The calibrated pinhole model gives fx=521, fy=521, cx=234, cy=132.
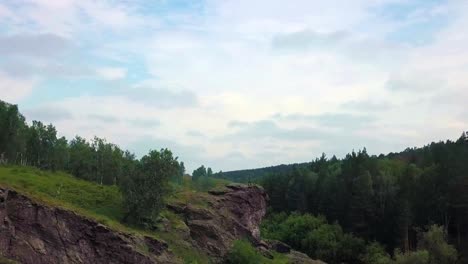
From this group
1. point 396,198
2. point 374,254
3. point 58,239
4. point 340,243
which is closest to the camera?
point 58,239

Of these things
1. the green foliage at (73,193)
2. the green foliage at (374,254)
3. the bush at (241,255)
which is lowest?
the green foliage at (374,254)

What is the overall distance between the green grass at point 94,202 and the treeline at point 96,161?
3095 millimetres

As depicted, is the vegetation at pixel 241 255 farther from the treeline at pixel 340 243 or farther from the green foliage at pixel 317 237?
the green foliage at pixel 317 237

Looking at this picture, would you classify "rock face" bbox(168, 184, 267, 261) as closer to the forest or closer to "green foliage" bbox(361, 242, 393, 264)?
the forest

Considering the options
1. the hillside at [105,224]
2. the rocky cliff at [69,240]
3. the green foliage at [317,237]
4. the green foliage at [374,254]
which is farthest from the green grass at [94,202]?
the green foliage at [317,237]

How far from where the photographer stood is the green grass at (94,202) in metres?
68.7

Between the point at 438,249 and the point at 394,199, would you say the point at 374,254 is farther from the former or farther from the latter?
the point at 438,249

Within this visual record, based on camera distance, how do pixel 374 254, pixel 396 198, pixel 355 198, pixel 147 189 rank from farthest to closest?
1. pixel 355 198
2. pixel 396 198
3. pixel 374 254
4. pixel 147 189

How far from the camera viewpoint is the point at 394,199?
12069cm

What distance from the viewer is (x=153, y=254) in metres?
68.2

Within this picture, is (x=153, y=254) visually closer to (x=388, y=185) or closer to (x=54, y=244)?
(x=54, y=244)

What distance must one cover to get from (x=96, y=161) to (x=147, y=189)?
55.2 metres

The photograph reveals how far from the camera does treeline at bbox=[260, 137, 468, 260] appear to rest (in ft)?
360

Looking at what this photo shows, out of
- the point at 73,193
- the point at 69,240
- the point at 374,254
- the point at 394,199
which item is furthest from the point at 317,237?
the point at 69,240
